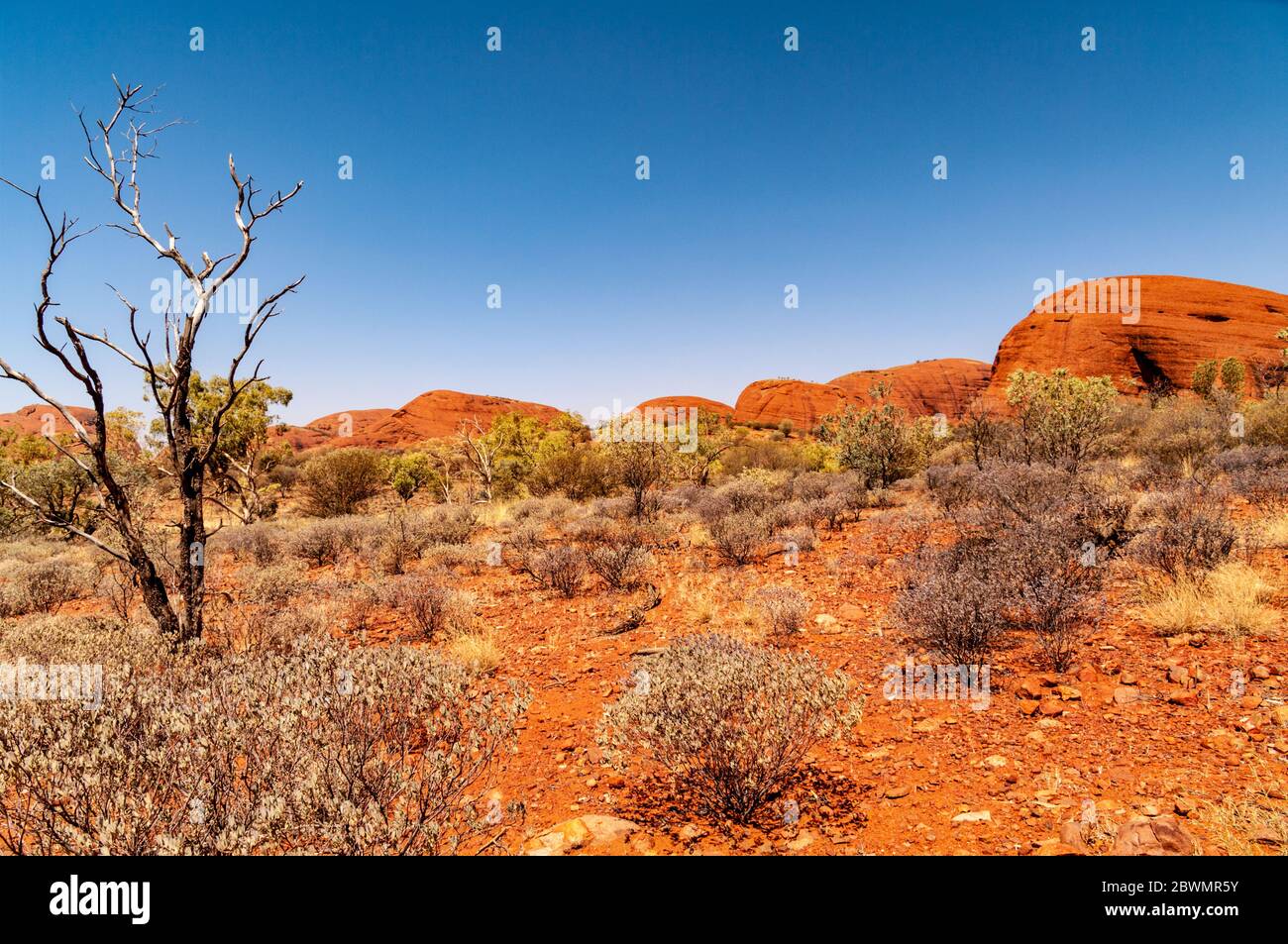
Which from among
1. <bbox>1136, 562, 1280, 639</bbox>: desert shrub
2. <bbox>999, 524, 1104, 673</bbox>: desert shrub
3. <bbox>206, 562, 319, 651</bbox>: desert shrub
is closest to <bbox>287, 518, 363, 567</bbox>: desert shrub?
<bbox>206, 562, 319, 651</bbox>: desert shrub

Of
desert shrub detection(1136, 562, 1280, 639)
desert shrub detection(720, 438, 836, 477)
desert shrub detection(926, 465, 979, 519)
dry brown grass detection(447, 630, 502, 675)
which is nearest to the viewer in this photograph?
desert shrub detection(1136, 562, 1280, 639)

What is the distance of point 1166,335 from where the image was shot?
149 ft

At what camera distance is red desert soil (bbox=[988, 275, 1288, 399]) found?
4409 centimetres

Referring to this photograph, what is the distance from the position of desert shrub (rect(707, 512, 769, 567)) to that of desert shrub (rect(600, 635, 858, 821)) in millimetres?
5090

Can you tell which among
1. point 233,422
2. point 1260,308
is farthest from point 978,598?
point 1260,308

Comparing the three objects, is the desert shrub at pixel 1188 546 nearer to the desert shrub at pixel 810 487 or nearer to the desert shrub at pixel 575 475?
the desert shrub at pixel 810 487

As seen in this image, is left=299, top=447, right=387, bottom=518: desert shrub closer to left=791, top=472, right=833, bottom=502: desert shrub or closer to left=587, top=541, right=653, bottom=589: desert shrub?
left=587, top=541, right=653, bottom=589: desert shrub

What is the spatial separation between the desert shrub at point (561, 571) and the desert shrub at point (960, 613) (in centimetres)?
429

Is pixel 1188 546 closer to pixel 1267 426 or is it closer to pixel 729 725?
pixel 729 725

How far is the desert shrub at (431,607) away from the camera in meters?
6.46

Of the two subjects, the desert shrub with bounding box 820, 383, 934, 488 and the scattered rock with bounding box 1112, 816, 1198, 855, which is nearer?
the scattered rock with bounding box 1112, 816, 1198, 855

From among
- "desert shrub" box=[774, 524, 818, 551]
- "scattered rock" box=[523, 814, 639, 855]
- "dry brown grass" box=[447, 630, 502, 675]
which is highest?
"desert shrub" box=[774, 524, 818, 551]

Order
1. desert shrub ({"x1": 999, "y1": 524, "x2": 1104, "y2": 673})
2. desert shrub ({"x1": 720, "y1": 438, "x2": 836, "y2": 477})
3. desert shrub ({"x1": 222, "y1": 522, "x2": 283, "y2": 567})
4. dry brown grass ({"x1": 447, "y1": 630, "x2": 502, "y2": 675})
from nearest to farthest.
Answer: desert shrub ({"x1": 999, "y1": 524, "x2": 1104, "y2": 673}), dry brown grass ({"x1": 447, "y1": 630, "x2": 502, "y2": 675}), desert shrub ({"x1": 222, "y1": 522, "x2": 283, "y2": 567}), desert shrub ({"x1": 720, "y1": 438, "x2": 836, "y2": 477})

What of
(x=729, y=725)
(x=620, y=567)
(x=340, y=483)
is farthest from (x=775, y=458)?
(x=729, y=725)
